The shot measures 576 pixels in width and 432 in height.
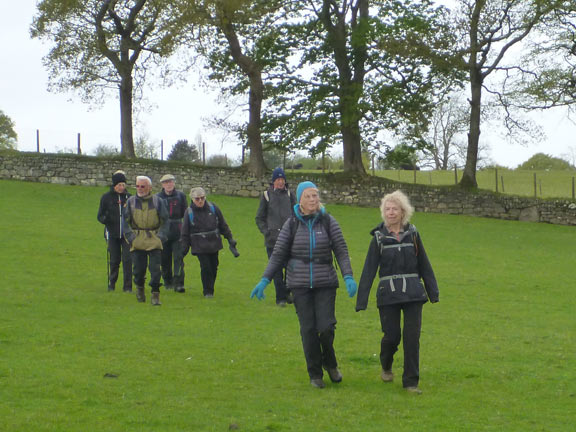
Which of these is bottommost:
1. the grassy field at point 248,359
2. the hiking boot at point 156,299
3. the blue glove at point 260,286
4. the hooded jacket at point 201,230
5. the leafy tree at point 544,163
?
the grassy field at point 248,359

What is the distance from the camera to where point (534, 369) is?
9.06 metres

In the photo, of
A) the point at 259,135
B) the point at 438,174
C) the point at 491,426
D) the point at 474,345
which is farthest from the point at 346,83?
the point at 491,426

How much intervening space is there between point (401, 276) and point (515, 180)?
186 feet

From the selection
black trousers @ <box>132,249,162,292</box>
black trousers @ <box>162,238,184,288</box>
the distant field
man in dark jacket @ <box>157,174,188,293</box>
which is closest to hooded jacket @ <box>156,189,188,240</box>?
man in dark jacket @ <box>157,174,188,293</box>

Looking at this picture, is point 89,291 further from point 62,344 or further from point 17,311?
point 62,344

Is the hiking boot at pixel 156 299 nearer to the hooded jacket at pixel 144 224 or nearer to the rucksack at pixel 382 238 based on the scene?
the hooded jacket at pixel 144 224

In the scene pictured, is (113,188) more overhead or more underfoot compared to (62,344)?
more overhead

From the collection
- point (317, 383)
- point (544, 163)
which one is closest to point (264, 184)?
point (317, 383)

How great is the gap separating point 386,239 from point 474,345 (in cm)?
327

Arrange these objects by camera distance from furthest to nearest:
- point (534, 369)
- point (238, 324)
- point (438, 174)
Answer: point (438, 174) < point (238, 324) < point (534, 369)

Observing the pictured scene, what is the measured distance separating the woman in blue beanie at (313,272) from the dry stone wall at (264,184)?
1291 inches

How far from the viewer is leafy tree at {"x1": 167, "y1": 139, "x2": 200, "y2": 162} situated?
201ft

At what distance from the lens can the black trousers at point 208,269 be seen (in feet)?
47.0

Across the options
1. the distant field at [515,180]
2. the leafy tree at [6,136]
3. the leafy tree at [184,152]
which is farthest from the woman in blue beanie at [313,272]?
the leafy tree at [6,136]
